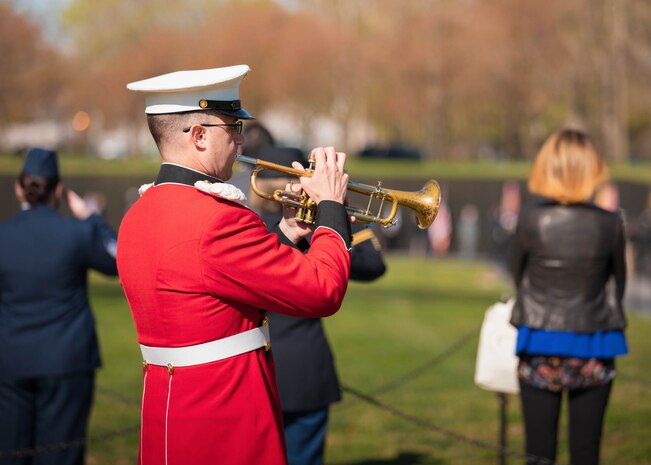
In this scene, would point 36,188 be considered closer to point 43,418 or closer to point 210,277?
point 43,418

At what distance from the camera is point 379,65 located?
50812 millimetres

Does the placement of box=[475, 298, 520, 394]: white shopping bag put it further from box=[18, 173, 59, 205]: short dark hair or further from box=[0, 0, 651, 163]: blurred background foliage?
box=[0, 0, 651, 163]: blurred background foliage

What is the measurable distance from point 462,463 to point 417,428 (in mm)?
1239

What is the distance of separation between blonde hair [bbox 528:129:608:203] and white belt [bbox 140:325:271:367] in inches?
87.6

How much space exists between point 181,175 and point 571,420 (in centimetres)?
265

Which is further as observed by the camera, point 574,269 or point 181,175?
point 574,269

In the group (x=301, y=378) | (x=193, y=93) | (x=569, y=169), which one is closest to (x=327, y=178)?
(x=193, y=93)

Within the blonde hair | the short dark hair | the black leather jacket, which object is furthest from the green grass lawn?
the blonde hair

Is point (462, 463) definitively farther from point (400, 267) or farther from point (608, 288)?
point (400, 267)

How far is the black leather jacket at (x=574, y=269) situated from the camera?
16.4 ft

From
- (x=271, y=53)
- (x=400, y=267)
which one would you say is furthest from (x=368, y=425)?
(x=271, y=53)

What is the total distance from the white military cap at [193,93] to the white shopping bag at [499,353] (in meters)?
2.66

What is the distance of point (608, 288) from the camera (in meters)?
5.09

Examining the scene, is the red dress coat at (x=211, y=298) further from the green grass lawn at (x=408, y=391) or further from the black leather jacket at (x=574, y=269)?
the green grass lawn at (x=408, y=391)
